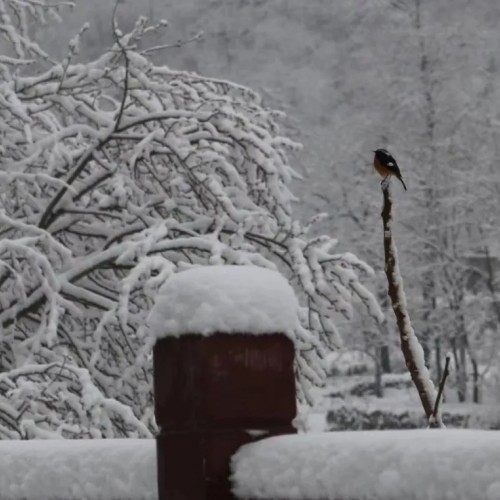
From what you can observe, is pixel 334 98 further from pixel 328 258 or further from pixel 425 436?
pixel 425 436

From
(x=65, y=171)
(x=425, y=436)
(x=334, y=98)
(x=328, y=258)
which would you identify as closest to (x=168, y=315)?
(x=425, y=436)

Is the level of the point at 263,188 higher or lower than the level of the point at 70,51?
lower

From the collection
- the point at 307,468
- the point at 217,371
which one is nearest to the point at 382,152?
the point at 217,371

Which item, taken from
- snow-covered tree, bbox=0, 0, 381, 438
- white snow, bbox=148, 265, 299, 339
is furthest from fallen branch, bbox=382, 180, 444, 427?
snow-covered tree, bbox=0, 0, 381, 438

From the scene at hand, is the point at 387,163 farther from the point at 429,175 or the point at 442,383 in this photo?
the point at 429,175

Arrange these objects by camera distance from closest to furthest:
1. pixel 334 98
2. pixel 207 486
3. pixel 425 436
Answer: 1. pixel 425 436
2. pixel 207 486
3. pixel 334 98

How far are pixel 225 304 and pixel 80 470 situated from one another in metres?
0.69

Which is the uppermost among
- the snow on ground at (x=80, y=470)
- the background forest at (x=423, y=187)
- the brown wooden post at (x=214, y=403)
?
the background forest at (x=423, y=187)

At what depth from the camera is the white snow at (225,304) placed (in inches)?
104

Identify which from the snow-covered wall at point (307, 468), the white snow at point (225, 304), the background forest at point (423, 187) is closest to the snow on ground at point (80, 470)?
the snow-covered wall at point (307, 468)

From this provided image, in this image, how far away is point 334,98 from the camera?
41844mm

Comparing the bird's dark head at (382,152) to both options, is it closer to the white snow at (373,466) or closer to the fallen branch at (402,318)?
the fallen branch at (402,318)

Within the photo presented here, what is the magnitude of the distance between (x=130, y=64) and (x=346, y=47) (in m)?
35.7

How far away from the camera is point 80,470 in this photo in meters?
3.04
